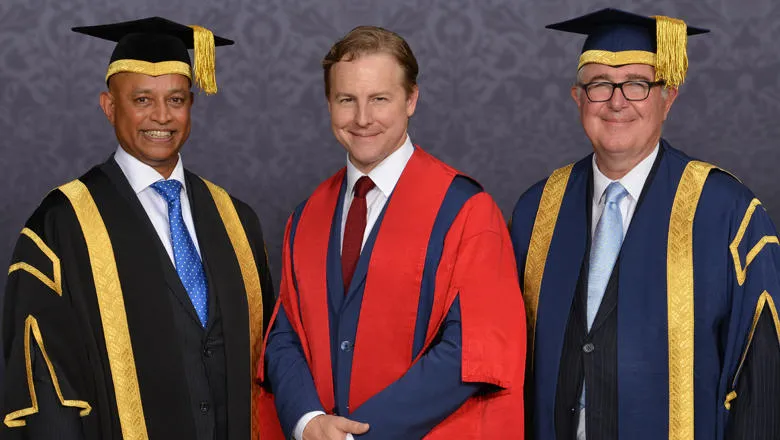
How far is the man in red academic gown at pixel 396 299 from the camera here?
10.2 feet

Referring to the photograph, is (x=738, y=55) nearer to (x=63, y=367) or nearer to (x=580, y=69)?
(x=580, y=69)

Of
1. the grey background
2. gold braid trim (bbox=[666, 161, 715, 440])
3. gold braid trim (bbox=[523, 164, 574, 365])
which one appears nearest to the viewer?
gold braid trim (bbox=[666, 161, 715, 440])

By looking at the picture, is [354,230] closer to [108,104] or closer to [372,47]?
[372,47]

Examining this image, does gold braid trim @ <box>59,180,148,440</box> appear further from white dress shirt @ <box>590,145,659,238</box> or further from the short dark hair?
white dress shirt @ <box>590,145,659,238</box>

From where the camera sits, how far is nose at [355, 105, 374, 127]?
3238mm

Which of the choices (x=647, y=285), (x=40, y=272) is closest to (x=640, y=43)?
(x=647, y=285)

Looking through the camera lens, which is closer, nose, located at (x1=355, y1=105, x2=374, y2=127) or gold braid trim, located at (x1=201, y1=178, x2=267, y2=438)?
nose, located at (x1=355, y1=105, x2=374, y2=127)

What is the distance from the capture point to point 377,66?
3246mm

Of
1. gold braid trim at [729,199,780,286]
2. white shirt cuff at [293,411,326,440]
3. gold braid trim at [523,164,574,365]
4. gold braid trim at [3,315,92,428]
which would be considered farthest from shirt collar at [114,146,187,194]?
gold braid trim at [729,199,780,286]

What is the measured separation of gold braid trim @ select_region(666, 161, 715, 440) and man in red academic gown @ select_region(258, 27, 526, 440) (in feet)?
1.42

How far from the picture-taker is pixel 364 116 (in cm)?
324

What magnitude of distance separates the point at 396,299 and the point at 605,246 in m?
0.66

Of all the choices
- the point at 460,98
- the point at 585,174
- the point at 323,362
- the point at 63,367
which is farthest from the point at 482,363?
the point at 460,98

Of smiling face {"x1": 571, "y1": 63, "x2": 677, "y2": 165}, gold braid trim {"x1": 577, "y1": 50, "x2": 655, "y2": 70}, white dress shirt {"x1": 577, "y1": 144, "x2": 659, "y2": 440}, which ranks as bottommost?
white dress shirt {"x1": 577, "y1": 144, "x2": 659, "y2": 440}
